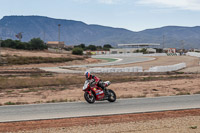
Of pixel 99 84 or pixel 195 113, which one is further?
pixel 99 84

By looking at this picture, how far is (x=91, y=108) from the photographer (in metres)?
13.4

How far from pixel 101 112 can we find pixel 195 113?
368 cm

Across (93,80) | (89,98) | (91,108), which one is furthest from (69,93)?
(91,108)

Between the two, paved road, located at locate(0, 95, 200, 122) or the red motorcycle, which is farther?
the red motorcycle

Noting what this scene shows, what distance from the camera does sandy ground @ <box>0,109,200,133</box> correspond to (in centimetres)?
955

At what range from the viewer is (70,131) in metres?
9.43

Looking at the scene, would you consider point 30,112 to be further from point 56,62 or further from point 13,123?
point 56,62

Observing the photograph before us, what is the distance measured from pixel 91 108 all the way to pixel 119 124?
3.26m

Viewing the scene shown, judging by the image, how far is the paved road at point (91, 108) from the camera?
12.0 metres

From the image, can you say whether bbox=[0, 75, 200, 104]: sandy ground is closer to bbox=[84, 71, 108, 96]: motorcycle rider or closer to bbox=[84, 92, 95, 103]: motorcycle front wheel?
bbox=[84, 92, 95, 103]: motorcycle front wheel

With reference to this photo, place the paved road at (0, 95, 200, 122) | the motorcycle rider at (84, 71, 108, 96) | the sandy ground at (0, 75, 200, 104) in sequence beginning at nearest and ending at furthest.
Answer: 1. the paved road at (0, 95, 200, 122)
2. the motorcycle rider at (84, 71, 108, 96)
3. the sandy ground at (0, 75, 200, 104)

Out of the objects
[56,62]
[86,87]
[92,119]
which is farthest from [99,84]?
[56,62]

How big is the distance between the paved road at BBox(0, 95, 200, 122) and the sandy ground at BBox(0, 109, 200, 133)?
725mm

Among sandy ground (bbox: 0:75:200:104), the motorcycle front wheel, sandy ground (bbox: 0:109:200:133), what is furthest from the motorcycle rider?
sandy ground (bbox: 0:109:200:133)
